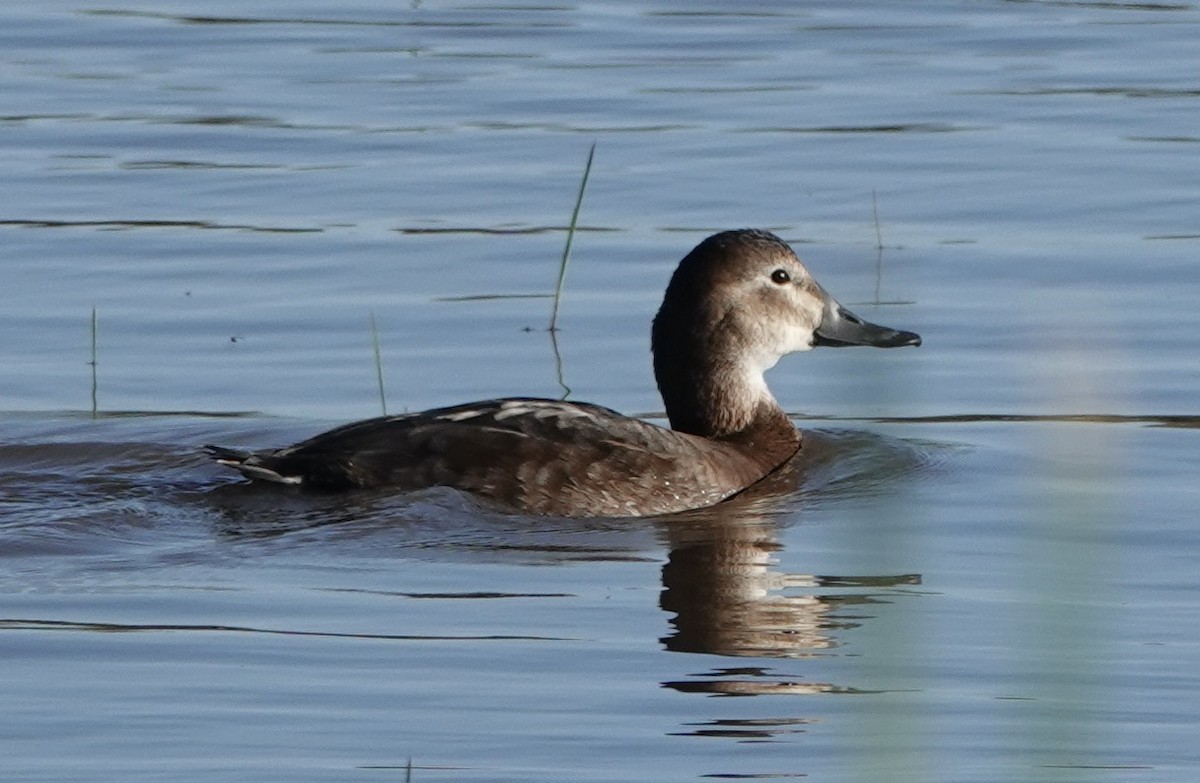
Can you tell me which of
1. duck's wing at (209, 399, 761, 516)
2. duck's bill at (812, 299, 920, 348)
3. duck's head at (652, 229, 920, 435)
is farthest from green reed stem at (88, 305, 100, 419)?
duck's bill at (812, 299, 920, 348)

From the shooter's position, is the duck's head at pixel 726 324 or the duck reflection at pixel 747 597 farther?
the duck's head at pixel 726 324

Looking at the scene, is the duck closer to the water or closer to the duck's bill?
the duck's bill

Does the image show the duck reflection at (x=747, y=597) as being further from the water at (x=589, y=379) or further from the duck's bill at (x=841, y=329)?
the duck's bill at (x=841, y=329)

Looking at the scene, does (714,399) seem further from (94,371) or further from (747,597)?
(94,371)

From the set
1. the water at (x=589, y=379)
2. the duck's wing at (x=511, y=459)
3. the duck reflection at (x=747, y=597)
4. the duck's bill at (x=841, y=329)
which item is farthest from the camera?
the duck's bill at (x=841, y=329)

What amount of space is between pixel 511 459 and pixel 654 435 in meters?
0.57

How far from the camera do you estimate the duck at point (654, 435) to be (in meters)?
8.16

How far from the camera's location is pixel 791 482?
29.0 ft

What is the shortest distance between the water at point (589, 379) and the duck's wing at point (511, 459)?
13 centimetres

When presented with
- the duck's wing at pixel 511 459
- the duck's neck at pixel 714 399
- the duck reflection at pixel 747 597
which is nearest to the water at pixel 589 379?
the duck reflection at pixel 747 597

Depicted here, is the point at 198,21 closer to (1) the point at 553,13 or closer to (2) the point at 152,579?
(1) the point at 553,13

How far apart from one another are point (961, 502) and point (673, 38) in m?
9.42

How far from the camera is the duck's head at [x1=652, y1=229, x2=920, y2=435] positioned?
30.2ft

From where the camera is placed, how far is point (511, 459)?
323 inches
